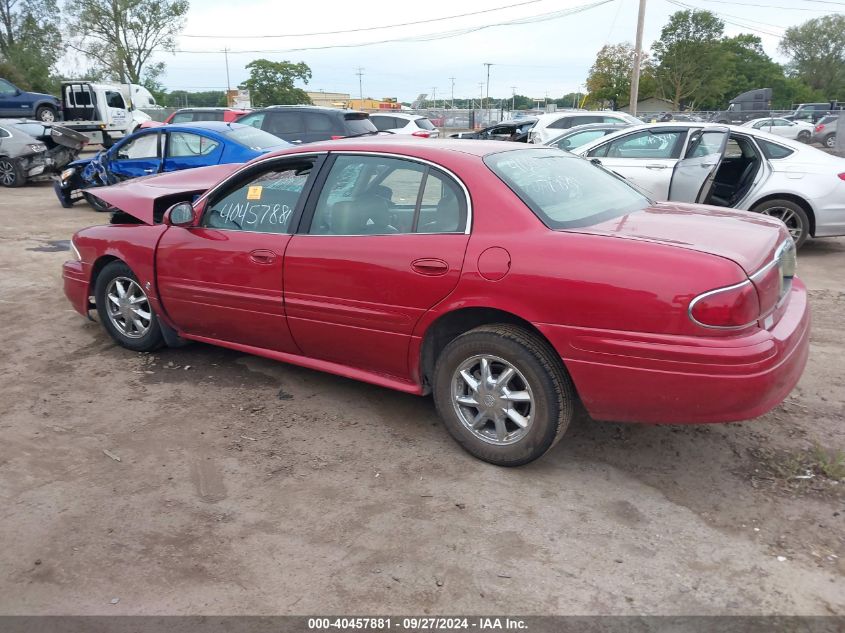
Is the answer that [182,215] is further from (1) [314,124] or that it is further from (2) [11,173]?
(2) [11,173]

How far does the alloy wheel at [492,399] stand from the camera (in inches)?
128

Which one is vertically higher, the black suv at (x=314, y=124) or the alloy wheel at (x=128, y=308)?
the black suv at (x=314, y=124)

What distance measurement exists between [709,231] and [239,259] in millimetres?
2647

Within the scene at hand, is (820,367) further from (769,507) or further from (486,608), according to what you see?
(486,608)

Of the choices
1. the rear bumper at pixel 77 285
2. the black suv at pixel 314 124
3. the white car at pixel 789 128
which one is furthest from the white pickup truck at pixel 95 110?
the white car at pixel 789 128

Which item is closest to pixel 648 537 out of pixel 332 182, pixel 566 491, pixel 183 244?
pixel 566 491

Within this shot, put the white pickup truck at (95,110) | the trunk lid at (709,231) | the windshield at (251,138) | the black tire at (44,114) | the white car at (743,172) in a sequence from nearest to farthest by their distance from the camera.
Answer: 1. the trunk lid at (709,231)
2. the white car at (743,172)
3. the windshield at (251,138)
4. the white pickup truck at (95,110)
5. the black tire at (44,114)

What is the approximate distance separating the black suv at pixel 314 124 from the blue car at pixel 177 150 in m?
2.40

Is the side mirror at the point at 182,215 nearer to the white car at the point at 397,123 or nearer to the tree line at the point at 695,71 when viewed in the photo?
the white car at the point at 397,123

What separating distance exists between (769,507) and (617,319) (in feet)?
3.70

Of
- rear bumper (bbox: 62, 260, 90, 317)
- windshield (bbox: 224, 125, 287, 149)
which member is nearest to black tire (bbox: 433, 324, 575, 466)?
rear bumper (bbox: 62, 260, 90, 317)

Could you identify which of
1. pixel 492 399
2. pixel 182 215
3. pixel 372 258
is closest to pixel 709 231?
pixel 492 399

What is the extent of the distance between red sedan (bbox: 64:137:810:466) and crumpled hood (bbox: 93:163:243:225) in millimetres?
359

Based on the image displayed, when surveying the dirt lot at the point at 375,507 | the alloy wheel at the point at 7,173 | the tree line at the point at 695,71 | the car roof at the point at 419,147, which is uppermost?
the tree line at the point at 695,71
